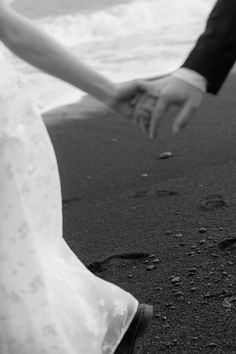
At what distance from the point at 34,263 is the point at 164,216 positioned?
167 centimetres

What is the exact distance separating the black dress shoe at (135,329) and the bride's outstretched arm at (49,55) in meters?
0.80

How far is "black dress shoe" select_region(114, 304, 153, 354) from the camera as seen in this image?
93.2 inches

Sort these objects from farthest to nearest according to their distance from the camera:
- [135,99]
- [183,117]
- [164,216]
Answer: [164,216] → [135,99] → [183,117]

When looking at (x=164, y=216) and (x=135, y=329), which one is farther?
(x=164, y=216)

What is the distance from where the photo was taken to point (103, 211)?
12.9 feet

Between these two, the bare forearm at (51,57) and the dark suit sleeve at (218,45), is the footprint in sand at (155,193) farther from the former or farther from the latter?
the dark suit sleeve at (218,45)

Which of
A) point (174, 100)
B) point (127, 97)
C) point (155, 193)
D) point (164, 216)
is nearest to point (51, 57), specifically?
point (127, 97)

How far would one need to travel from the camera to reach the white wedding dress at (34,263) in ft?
6.79

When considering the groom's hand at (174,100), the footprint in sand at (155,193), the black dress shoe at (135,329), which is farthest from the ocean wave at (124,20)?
the groom's hand at (174,100)

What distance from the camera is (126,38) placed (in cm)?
1121

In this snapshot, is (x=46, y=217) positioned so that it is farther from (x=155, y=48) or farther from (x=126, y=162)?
(x=155, y=48)

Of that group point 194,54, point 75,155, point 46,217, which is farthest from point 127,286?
point 75,155

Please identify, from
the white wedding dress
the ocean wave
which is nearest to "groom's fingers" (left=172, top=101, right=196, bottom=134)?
the white wedding dress

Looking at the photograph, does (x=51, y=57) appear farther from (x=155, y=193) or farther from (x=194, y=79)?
(x=155, y=193)
